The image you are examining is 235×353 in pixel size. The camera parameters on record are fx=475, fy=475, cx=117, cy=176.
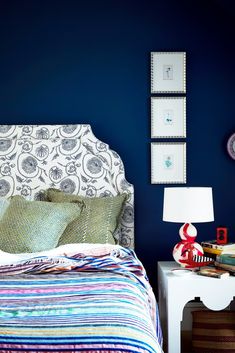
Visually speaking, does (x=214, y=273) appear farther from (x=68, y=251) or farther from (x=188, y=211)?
(x=68, y=251)

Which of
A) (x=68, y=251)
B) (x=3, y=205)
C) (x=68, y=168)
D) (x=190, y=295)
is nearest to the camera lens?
(x=68, y=251)

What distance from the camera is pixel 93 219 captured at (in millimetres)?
3041


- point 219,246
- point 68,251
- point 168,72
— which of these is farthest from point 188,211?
point 168,72

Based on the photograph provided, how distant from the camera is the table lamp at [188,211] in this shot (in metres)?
2.84

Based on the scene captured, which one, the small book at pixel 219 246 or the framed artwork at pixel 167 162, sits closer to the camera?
the small book at pixel 219 246

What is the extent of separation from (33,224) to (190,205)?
3.06 feet

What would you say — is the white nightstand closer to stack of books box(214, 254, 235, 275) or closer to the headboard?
stack of books box(214, 254, 235, 275)

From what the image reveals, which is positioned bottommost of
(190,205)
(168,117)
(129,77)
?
(190,205)

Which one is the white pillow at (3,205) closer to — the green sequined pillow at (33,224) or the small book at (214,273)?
the green sequined pillow at (33,224)

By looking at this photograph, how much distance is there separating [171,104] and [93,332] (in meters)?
2.31

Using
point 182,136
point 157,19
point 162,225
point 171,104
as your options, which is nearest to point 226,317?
point 162,225

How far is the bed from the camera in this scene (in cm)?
141

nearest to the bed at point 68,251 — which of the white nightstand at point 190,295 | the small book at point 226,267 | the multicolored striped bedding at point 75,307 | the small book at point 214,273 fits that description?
the multicolored striped bedding at point 75,307

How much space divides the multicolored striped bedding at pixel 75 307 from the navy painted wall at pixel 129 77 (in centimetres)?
120
